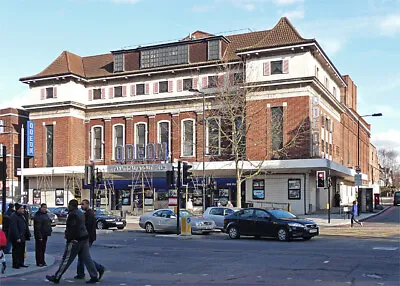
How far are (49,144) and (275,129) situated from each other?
2500 cm

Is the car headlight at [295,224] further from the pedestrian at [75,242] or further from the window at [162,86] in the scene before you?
the window at [162,86]

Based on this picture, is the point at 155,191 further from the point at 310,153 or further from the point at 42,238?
the point at 42,238

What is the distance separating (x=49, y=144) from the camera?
190 feet

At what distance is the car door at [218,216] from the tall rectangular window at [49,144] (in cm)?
3123

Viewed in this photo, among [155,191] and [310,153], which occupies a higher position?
[310,153]

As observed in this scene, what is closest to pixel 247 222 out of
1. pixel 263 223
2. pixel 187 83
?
pixel 263 223

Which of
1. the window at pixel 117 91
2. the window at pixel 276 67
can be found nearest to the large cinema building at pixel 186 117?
the window at pixel 276 67

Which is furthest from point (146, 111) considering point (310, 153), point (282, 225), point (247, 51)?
→ point (282, 225)

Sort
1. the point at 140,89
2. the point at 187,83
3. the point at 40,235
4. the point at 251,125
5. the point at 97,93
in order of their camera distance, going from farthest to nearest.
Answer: the point at 97,93, the point at 140,89, the point at 187,83, the point at 251,125, the point at 40,235

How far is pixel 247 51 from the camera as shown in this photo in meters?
47.7

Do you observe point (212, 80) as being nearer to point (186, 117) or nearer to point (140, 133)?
point (186, 117)

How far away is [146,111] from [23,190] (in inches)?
619

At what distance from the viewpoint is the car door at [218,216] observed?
2991 cm

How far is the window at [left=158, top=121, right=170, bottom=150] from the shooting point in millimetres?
54309
